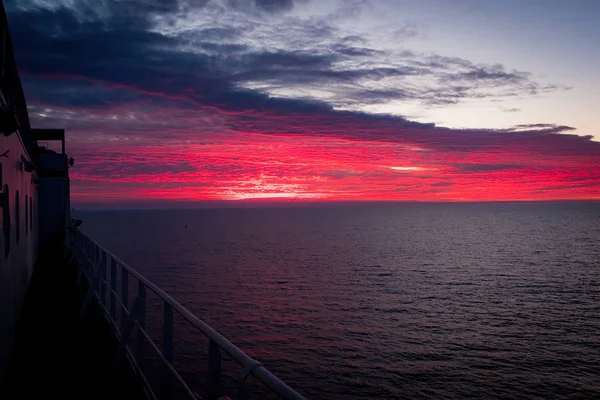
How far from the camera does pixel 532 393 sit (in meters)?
26.5

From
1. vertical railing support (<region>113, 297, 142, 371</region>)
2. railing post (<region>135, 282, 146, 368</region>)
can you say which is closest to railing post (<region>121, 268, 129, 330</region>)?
vertical railing support (<region>113, 297, 142, 371</region>)

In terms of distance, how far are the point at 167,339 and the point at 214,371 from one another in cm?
133

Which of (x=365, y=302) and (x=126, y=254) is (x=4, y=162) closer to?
(x=365, y=302)

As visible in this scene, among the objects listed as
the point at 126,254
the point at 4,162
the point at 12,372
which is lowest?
the point at 126,254

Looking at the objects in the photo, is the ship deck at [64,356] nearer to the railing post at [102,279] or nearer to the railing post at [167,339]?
the railing post at [102,279]

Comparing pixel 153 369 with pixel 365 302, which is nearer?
pixel 153 369

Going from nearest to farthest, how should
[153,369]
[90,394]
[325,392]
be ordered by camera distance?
[90,394] → [325,392] → [153,369]

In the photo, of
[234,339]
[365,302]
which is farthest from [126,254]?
[234,339]

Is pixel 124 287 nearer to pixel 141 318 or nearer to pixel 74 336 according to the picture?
pixel 141 318

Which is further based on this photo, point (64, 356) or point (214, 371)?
point (64, 356)

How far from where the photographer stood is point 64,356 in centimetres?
665

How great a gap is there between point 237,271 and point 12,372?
63955 mm

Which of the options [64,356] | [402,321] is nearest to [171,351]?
[64,356]

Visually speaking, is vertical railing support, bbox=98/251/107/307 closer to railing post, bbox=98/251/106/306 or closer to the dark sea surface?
railing post, bbox=98/251/106/306
